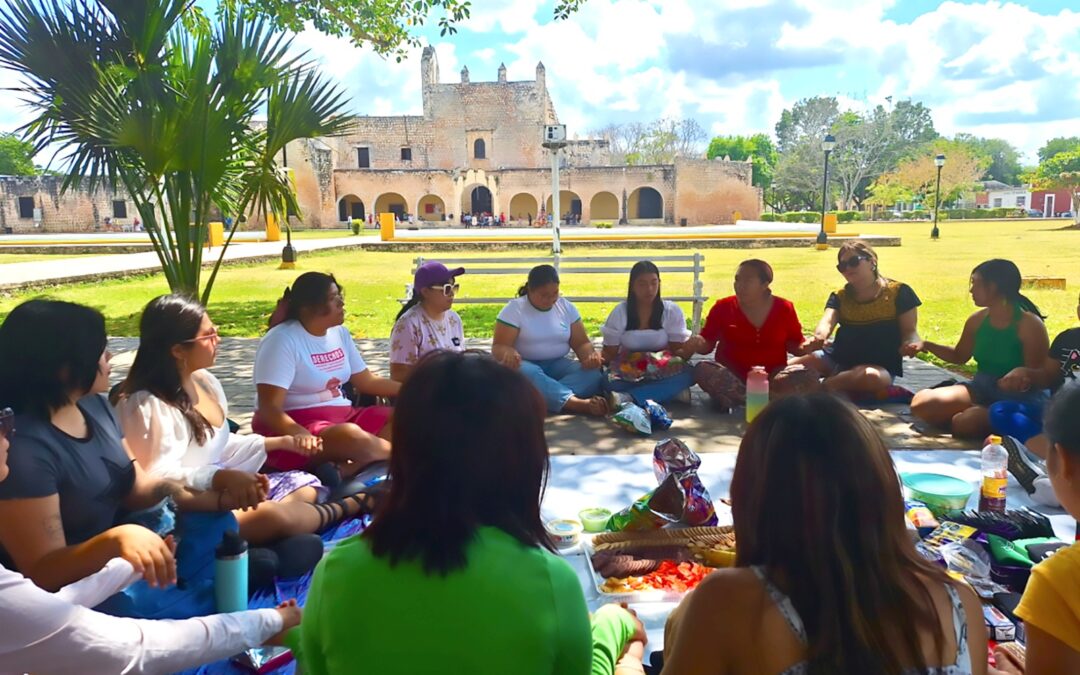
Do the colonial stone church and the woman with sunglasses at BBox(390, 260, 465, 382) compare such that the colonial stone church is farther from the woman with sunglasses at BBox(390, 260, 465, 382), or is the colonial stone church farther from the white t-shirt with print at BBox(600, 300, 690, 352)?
the woman with sunglasses at BBox(390, 260, 465, 382)

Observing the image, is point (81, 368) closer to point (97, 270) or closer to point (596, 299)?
point (596, 299)

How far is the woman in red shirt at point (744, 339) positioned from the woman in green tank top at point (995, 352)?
38.4 inches

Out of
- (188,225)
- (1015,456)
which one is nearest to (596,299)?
(188,225)

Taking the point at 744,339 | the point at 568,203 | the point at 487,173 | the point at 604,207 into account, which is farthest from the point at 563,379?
the point at 604,207

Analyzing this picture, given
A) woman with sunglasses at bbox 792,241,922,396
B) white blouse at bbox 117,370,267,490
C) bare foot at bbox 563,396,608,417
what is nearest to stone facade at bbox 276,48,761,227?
bare foot at bbox 563,396,608,417

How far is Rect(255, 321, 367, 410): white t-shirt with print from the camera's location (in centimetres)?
354

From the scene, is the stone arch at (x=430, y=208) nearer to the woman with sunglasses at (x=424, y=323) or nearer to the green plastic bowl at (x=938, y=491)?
the woman with sunglasses at (x=424, y=323)

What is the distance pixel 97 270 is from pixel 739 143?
225ft

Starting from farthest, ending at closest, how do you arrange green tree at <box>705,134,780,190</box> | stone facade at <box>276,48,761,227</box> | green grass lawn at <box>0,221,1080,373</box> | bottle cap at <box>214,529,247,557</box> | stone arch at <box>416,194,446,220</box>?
green tree at <box>705,134,780,190</box> → stone arch at <box>416,194,446,220</box> → stone facade at <box>276,48,761,227</box> → green grass lawn at <box>0,221,1080,373</box> → bottle cap at <box>214,529,247,557</box>

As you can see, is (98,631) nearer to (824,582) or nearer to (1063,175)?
(824,582)

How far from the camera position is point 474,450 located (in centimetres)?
137

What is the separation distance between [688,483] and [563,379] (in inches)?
106

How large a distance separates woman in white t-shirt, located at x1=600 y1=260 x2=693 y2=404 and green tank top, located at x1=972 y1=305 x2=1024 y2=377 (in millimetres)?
1774

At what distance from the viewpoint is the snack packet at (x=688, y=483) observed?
2732 mm
